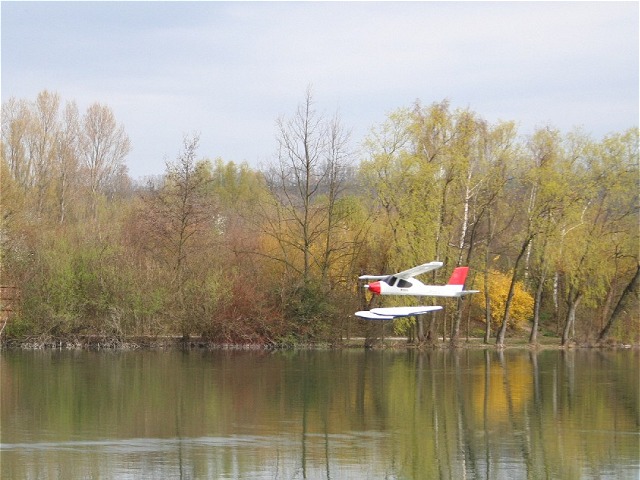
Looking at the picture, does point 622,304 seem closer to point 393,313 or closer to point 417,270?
point 393,313

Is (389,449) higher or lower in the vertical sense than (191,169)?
lower

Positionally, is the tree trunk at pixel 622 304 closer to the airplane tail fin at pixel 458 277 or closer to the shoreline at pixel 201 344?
the shoreline at pixel 201 344

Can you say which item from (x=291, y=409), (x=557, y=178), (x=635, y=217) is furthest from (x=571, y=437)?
(x=635, y=217)

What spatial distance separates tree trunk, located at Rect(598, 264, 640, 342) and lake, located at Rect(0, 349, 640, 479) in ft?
36.8

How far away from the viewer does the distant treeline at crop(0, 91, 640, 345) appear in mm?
45750

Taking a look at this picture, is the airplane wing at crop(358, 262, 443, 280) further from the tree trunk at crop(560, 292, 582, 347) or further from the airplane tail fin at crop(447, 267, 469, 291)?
the tree trunk at crop(560, 292, 582, 347)

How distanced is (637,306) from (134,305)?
25.6 metres

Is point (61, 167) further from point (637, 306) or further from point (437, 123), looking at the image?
point (637, 306)

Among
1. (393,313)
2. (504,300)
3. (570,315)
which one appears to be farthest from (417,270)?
(504,300)

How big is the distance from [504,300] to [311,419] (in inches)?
1210

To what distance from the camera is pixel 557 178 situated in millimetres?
48594

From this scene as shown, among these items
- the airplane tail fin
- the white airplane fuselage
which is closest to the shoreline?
the airplane tail fin

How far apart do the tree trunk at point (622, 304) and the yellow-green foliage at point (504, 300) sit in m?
4.32

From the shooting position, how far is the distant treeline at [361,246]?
150 ft
